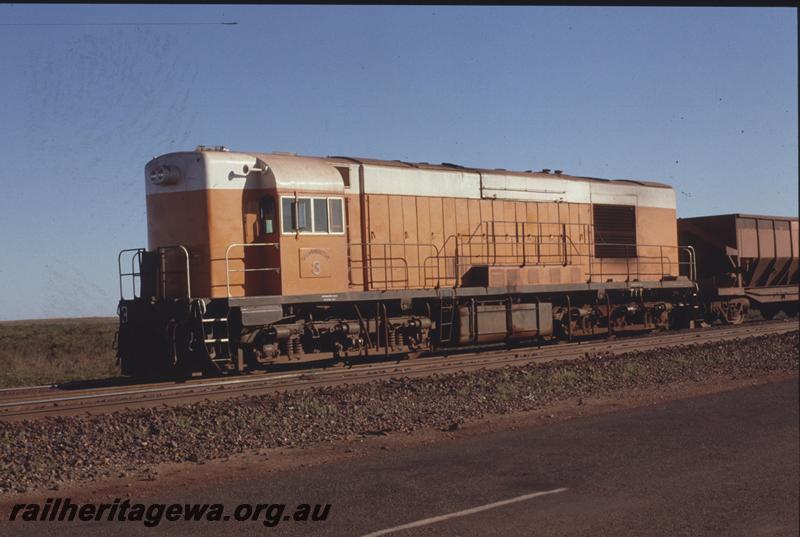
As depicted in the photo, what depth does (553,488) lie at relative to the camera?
778 cm

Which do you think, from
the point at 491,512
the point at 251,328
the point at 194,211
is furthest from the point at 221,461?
the point at 194,211

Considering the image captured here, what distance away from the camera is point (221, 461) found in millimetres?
9344

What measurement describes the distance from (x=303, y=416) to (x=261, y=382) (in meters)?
4.08

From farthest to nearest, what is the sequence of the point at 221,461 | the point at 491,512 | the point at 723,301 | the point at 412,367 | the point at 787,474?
1. the point at 723,301
2. the point at 412,367
3. the point at 221,461
4. the point at 787,474
5. the point at 491,512

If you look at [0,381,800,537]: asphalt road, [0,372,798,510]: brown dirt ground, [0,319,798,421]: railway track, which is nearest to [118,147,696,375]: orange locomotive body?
[0,319,798,421]: railway track

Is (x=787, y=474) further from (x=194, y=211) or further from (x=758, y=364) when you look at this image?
(x=194, y=211)

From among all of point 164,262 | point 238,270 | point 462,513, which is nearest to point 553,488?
point 462,513

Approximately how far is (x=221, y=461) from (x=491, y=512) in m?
3.52

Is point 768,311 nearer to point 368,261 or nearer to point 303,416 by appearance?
point 368,261

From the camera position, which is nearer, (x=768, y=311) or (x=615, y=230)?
(x=615, y=230)

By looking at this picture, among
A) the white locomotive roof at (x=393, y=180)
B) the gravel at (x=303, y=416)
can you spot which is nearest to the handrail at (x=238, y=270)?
the white locomotive roof at (x=393, y=180)

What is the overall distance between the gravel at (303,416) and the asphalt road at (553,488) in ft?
4.76

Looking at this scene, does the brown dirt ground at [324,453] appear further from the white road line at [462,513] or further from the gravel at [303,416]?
the white road line at [462,513]

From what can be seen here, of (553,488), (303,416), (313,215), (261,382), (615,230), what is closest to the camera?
(553,488)
